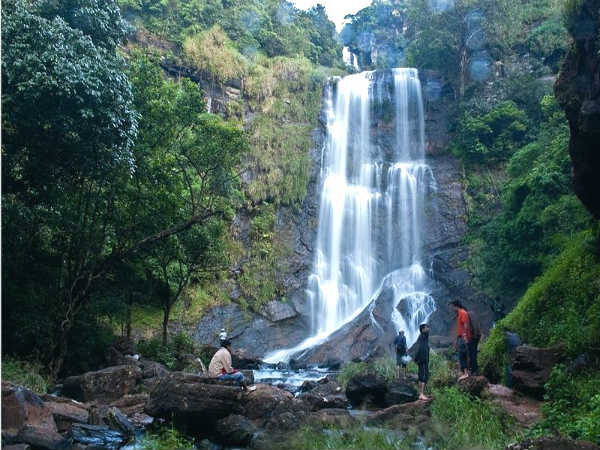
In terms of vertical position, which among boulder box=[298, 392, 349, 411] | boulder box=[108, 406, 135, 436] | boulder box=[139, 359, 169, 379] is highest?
boulder box=[108, 406, 135, 436]

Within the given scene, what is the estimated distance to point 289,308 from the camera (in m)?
27.9

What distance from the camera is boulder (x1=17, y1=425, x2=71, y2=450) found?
294 inches

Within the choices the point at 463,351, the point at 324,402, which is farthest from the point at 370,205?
the point at 463,351

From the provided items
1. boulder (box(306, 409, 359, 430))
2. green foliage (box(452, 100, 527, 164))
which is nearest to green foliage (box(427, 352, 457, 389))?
boulder (box(306, 409, 359, 430))

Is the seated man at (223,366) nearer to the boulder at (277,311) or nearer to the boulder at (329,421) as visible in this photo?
the boulder at (329,421)

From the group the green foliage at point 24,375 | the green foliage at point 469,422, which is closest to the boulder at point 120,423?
the green foliage at point 24,375

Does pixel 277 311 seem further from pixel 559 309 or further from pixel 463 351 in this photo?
pixel 463 351

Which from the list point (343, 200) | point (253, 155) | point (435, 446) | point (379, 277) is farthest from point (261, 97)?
point (435, 446)

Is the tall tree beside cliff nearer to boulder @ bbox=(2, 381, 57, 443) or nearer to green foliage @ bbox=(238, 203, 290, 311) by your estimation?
boulder @ bbox=(2, 381, 57, 443)

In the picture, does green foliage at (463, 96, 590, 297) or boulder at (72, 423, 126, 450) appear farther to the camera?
green foliage at (463, 96, 590, 297)

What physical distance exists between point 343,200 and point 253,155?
5.85 metres

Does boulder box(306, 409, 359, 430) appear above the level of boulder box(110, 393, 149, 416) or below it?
above

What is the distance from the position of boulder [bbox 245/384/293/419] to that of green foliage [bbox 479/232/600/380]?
15.8 feet

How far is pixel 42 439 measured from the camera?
24.8 ft
